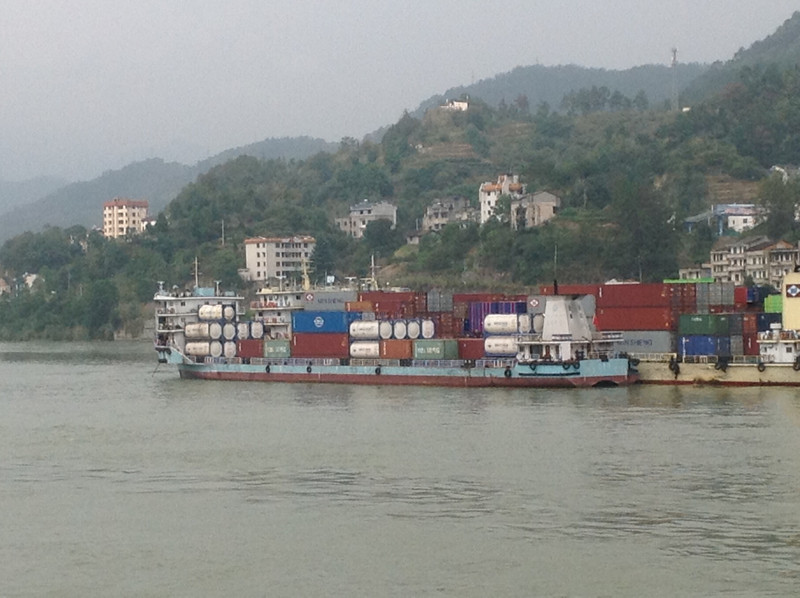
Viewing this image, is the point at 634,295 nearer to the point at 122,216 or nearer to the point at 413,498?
the point at 413,498

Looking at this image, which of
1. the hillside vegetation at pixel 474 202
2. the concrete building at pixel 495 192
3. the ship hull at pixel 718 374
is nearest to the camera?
the ship hull at pixel 718 374

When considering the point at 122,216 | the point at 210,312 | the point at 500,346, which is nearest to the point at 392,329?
the point at 500,346

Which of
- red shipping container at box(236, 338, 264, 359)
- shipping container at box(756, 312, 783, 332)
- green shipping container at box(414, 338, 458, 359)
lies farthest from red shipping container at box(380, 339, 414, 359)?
shipping container at box(756, 312, 783, 332)

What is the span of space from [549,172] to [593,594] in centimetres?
8445

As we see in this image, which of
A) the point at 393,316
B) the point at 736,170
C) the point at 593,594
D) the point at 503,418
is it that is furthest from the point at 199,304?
the point at 736,170

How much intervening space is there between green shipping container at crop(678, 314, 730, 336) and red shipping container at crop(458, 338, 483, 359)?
7114 mm

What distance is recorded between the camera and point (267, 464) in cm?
3050

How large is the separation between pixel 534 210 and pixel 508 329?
5151 cm

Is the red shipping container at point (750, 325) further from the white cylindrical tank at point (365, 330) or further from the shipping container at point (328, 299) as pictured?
the shipping container at point (328, 299)

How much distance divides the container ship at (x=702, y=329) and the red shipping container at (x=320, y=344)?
332 inches

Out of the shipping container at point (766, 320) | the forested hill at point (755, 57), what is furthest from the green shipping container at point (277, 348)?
the forested hill at point (755, 57)

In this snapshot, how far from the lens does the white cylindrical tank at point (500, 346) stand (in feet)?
154

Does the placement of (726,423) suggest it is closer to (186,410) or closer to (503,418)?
(503,418)

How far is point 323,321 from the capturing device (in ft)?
171
